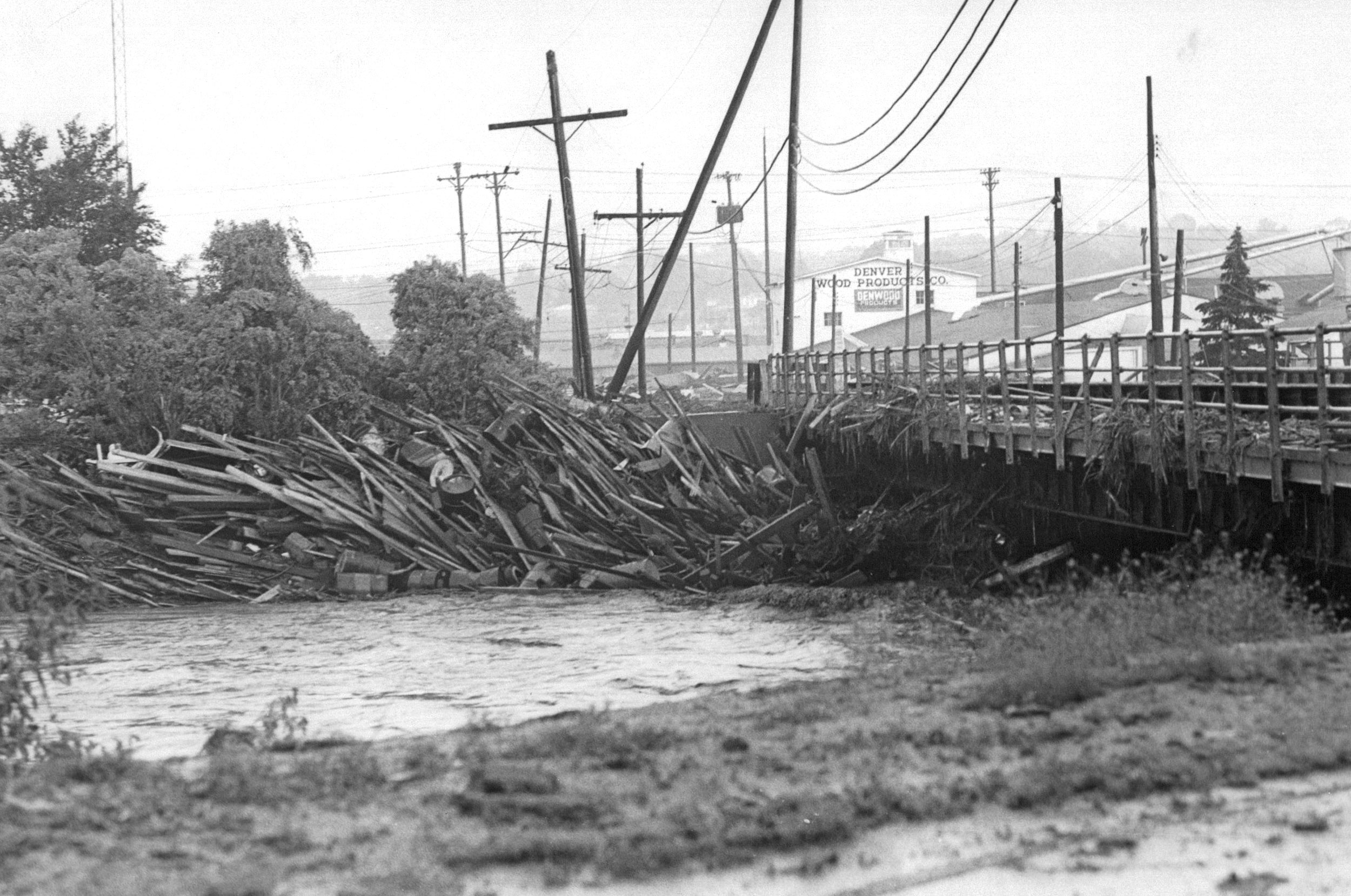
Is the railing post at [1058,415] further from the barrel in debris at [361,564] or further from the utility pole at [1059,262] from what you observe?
the utility pole at [1059,262]

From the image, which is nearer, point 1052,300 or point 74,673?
point 74,673

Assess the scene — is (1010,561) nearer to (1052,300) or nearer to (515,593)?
(515,593)

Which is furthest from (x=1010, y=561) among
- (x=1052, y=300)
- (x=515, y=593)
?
(x=1052, y=300)

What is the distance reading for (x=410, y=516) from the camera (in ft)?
80.8

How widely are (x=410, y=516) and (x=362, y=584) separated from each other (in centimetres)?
177

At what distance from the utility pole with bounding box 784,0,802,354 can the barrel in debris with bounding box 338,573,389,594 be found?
46.5 ft

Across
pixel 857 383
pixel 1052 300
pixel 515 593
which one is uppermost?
pixel 1052 300

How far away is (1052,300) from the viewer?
83812 millimetres

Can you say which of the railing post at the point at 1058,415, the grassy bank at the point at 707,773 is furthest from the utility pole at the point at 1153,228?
the grassy bank at the point at 707,773

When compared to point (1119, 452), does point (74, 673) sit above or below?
below

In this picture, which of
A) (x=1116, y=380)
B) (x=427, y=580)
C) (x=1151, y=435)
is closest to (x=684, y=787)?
(x=1151, y=435)

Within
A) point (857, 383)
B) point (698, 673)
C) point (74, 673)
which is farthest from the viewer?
point (857, 383)

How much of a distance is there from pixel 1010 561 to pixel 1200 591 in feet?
30.8

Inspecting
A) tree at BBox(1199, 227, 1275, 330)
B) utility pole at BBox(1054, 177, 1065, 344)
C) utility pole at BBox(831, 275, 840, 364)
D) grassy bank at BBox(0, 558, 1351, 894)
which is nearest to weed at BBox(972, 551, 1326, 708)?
grassy bank at BBox(0, 558, 1351, 894)
